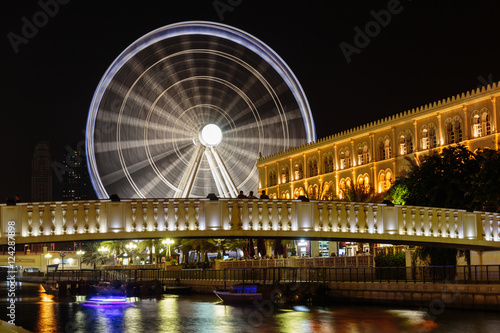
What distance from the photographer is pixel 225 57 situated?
59.8m

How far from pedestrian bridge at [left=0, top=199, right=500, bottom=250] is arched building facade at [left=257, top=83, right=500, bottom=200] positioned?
3854cm

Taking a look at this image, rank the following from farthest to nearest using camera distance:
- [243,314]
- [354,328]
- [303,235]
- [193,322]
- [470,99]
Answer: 1. [470,99]
2. [243,314]
3. [193,322]
4. [303,235]
5. [354,328]

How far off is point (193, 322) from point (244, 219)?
280 inches

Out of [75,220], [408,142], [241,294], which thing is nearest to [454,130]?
[408,142]

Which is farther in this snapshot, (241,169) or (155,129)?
(241,169)

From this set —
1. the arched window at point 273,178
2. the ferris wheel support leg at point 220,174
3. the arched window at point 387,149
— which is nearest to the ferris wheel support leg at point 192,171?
the ferris wheel support leg at point 220,174

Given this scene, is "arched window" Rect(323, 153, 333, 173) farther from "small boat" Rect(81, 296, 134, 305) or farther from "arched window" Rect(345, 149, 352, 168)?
"small boat" Rect(81, 296, 134, 305)

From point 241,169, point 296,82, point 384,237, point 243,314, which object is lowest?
point 243,314

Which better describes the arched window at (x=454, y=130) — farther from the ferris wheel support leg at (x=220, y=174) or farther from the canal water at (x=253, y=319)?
the canal water at (x=253, y=319)

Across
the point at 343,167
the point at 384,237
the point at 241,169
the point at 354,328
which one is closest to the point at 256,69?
the point at 241,169

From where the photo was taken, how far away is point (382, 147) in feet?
301

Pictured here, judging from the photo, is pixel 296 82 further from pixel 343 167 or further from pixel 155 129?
pixel 343 167

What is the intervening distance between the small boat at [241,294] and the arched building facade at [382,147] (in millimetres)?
35300

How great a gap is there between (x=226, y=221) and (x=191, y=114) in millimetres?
27203
